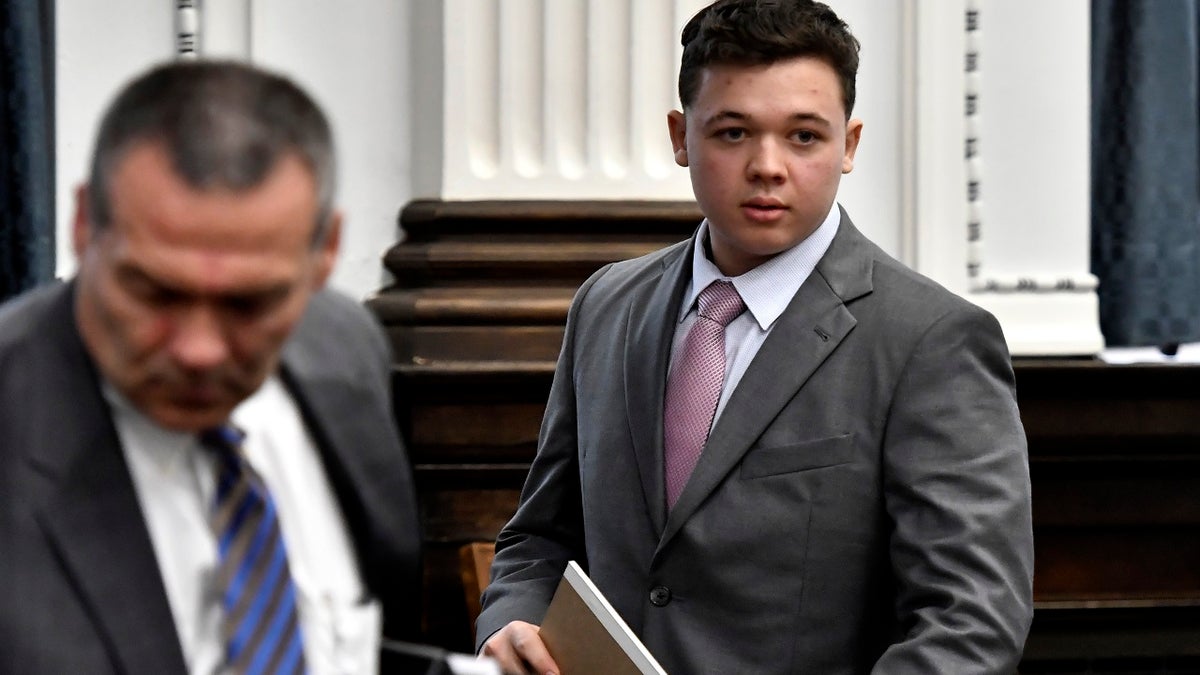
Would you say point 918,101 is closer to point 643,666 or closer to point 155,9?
point 155,9

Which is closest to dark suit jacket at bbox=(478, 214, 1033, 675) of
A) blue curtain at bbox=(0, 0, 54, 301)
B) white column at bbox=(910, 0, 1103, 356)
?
white column at bbox=(910, 0, 1103, 356)

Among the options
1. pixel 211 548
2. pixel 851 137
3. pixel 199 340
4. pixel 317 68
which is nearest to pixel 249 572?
pixel 211 548

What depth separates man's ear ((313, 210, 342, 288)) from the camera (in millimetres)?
839

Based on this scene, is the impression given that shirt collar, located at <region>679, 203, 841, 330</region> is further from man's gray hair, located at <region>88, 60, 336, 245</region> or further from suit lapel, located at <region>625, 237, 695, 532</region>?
man's gray hair, located at <region>88, 60, 336, 245</region>

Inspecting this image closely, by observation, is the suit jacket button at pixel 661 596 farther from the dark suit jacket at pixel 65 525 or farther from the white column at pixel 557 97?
the white column at pixel 557 97

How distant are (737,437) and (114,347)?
1.17 metres

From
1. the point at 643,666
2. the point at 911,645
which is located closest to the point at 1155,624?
the point at 911,645

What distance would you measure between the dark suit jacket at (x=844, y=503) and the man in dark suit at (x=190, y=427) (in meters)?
1.02

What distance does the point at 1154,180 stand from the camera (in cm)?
355

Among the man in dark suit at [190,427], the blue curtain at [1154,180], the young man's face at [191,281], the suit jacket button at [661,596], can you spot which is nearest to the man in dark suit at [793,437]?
the suit jacket button at [661,596]

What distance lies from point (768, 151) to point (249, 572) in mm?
1188

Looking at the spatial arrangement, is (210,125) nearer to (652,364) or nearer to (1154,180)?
(652,364)

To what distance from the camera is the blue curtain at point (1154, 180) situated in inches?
139

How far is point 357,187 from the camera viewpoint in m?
3.39
